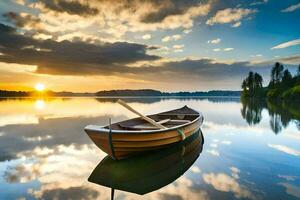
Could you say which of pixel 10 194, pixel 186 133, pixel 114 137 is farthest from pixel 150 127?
pixel 10 194

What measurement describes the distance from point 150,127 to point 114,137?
3.33m

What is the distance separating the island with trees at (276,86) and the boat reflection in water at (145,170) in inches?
2536

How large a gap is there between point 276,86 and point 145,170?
3133 inches

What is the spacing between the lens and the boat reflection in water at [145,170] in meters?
6.76

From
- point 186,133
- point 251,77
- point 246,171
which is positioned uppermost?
point 251,77

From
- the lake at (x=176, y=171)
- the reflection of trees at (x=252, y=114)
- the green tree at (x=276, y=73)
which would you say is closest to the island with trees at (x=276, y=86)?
the green tree at (x=276, y=73)

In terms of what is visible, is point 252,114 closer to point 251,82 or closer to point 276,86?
point 276,86

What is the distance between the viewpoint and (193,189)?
6402 millimetres

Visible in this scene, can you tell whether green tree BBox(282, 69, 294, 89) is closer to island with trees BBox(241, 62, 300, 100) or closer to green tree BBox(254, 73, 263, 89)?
island with trees BBox(241, 62, 300, 100)

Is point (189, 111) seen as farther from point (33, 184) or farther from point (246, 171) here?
point (33, 184)

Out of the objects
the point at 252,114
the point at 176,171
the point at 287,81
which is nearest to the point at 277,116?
the point at 252,114

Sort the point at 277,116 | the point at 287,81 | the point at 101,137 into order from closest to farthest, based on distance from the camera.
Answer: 1. the point at 101,137
2. the point at 277,116
3. the point at 287,81

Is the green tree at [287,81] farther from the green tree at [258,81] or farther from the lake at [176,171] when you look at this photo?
the lake at [176,171]

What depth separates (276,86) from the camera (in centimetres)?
7475
